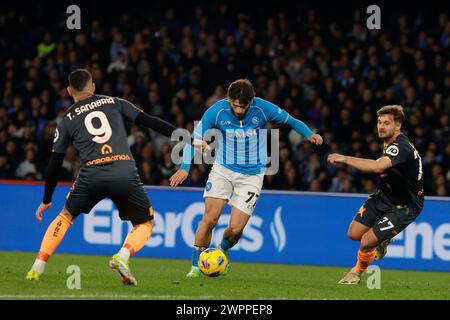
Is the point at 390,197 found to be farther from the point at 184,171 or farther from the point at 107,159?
the point at 107,159

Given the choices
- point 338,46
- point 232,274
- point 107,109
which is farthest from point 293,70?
point 107,109

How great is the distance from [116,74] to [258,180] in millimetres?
8625

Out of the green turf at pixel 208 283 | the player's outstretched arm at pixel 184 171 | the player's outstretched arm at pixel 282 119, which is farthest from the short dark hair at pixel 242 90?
the green turf at pixel 208 283

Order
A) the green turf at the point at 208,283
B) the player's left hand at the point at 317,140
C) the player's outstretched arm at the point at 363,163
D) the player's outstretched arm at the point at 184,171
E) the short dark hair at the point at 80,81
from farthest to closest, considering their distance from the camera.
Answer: the player's left hand at the point at 317,140, the player's outstretched arm at the point at 184,171, the short dark hair at the point at 80,81, the player's outstretched arm at the point at 363,163, the green turf at the point at 208,283

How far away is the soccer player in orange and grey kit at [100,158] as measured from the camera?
9.09 meters

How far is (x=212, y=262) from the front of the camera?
402 inches

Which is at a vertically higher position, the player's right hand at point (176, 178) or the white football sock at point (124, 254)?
the player's right hand at point (176, 178)

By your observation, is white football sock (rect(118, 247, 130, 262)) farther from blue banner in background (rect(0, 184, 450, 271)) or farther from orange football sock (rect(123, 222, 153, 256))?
blue banner in background (rect(0, 184, 450, 271))

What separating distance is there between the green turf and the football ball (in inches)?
4.0

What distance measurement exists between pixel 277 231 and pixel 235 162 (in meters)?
3.68

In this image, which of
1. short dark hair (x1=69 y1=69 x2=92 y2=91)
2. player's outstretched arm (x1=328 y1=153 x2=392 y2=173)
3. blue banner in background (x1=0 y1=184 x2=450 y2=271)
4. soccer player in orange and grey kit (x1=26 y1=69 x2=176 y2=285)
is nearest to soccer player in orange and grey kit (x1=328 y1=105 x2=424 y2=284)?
player's outstretched arm (x1=328 y1=153 x2=392 y2=173)

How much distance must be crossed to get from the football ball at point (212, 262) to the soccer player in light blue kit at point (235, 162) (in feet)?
1.49

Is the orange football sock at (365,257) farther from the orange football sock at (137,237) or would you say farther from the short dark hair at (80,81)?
the short dark hair at (80,81)

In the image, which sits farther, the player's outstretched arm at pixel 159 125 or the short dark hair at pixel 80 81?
the short dark hair at pixel 80 81
